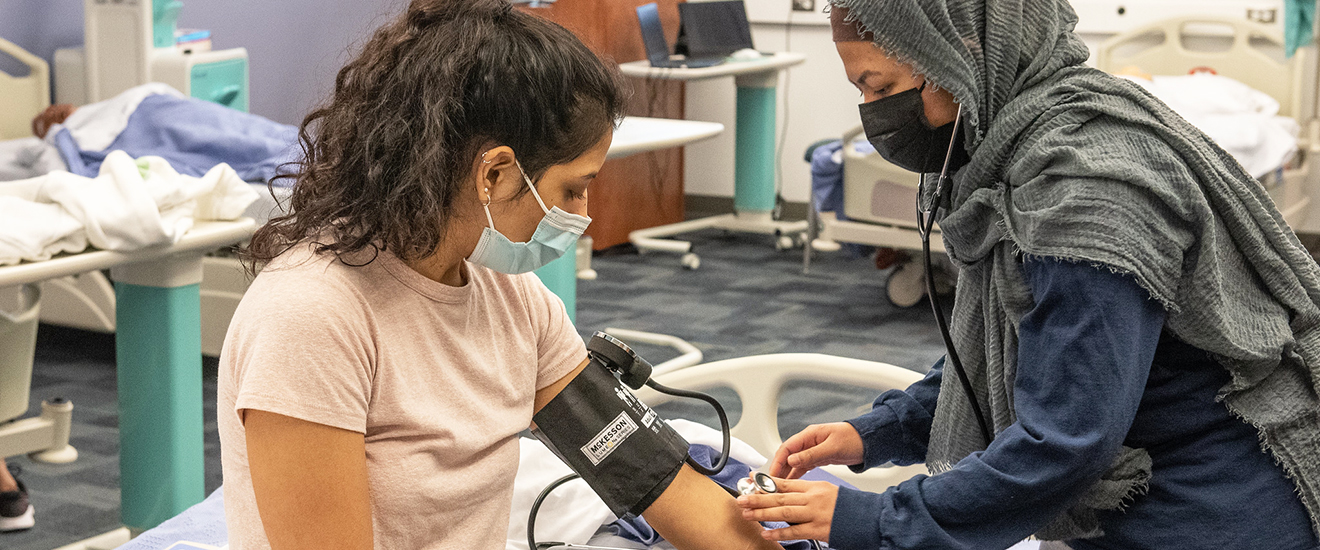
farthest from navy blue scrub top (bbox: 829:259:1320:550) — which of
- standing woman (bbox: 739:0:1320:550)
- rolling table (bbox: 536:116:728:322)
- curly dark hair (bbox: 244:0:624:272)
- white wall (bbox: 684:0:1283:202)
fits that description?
white wall (bbox: 684:0:1283:202)

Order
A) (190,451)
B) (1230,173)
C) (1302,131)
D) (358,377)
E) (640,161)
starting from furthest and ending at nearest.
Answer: (640,161) → (1302,131) → (190,451) → (1230,173) → (358,377)

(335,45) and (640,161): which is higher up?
(335,45)

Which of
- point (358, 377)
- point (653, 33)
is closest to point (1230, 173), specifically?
point (358, 377)

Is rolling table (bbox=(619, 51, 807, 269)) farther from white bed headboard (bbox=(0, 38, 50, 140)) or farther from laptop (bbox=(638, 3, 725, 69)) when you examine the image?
white bed headboard (bbox=(0, 38, 50, 140))

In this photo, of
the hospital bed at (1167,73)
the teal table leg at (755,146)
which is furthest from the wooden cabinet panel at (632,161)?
the hospital bed at (1167,73)

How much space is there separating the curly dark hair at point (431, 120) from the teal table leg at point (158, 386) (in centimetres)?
132

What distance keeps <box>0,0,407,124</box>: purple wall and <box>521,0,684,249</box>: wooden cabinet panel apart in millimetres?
1002

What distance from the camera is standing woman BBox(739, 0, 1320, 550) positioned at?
108 cm

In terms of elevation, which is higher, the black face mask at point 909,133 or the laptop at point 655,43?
the black face mask at point 909,133

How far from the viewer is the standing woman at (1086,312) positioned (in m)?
1.08

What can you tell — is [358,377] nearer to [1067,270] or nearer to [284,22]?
[1067,270]

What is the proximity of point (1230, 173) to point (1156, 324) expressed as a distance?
0.60ft

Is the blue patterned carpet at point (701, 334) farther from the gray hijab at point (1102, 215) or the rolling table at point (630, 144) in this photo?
the gray hijab at point (1102, 215)

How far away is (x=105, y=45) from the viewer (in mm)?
4273
